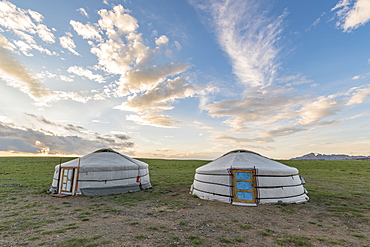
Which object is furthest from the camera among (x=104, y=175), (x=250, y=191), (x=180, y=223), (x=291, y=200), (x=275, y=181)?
(x=104, y=175)

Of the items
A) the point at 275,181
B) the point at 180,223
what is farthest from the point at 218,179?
the point at 180,223

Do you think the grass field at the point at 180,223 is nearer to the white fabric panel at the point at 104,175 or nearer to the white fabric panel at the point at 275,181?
the white fabric panel at the point at 275,181

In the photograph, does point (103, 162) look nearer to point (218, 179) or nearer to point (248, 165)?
point (218, 179)

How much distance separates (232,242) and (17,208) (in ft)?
31.4

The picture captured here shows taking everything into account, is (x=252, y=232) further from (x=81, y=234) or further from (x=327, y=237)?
(x=81, y=234)

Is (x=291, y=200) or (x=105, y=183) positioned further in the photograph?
(x=105, y=183)

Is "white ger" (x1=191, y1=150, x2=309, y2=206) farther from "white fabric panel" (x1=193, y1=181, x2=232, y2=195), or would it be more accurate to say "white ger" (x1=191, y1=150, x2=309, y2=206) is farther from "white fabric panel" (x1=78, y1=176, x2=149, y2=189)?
"white fabric panel" (x1=78, y1=176, x2=149, y2=189)

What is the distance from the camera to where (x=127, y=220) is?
→ 6750 millimetres

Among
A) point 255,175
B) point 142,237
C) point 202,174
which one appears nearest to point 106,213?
point 142,237

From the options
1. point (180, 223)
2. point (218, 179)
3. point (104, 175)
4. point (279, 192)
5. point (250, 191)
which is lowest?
point (180, 223)

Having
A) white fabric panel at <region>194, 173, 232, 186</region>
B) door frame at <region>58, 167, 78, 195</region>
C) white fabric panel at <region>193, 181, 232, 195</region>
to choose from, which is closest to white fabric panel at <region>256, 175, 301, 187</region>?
white fabric panel at <region>194, 173, 232, 186</region>

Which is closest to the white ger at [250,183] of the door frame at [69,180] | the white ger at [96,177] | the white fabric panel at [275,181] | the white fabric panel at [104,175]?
the white fabric panel at [275,181]

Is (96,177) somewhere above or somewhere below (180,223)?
above

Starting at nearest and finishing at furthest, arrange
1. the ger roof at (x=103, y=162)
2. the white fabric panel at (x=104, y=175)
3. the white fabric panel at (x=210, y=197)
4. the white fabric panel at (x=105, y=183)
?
the white fabric panel at (x=210, y=197)
the white fabric panel at (x=105, y=183)
the white fabric panel at (x=104, y=175)
the ger roof at (x=103, y=162)
